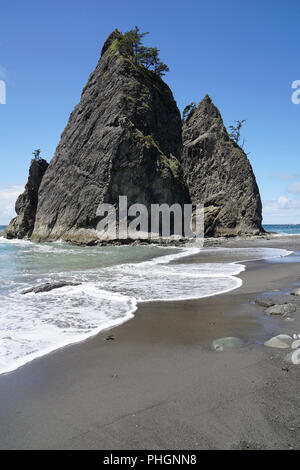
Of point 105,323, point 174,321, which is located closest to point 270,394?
point 174,321

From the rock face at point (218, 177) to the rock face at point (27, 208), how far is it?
25.7 metres

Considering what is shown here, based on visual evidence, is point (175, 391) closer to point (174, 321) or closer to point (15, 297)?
point (174, 321)

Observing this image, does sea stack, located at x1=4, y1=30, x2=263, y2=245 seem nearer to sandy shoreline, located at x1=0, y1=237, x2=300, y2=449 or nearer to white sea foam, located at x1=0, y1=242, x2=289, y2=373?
white sea foam, located at x1=0, y1=242, x2=289, y2=373

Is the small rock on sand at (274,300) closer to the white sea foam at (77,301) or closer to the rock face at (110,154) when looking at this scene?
the white sea foam at (77,301)

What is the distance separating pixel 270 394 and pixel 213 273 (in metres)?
9.72

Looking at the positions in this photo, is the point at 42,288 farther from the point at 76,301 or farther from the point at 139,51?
the point at 139,51

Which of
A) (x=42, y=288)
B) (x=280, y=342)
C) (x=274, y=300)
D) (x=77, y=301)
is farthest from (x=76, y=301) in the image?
(x=280, y=342)

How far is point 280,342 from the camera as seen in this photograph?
15.0 ft

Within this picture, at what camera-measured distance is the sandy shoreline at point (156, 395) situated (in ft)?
8.52

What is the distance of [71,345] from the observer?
4.91m

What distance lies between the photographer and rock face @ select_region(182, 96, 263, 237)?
47500mm

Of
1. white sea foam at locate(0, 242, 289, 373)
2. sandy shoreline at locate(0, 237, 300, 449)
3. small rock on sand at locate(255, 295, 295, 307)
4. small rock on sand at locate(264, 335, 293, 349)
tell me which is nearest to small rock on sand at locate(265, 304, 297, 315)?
small rock on sand at locate(255, 295, 295, 307)

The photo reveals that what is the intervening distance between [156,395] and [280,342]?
7.50ft

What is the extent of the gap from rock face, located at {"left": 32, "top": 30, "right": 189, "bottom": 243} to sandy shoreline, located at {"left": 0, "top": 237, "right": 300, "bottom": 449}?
3064cm
